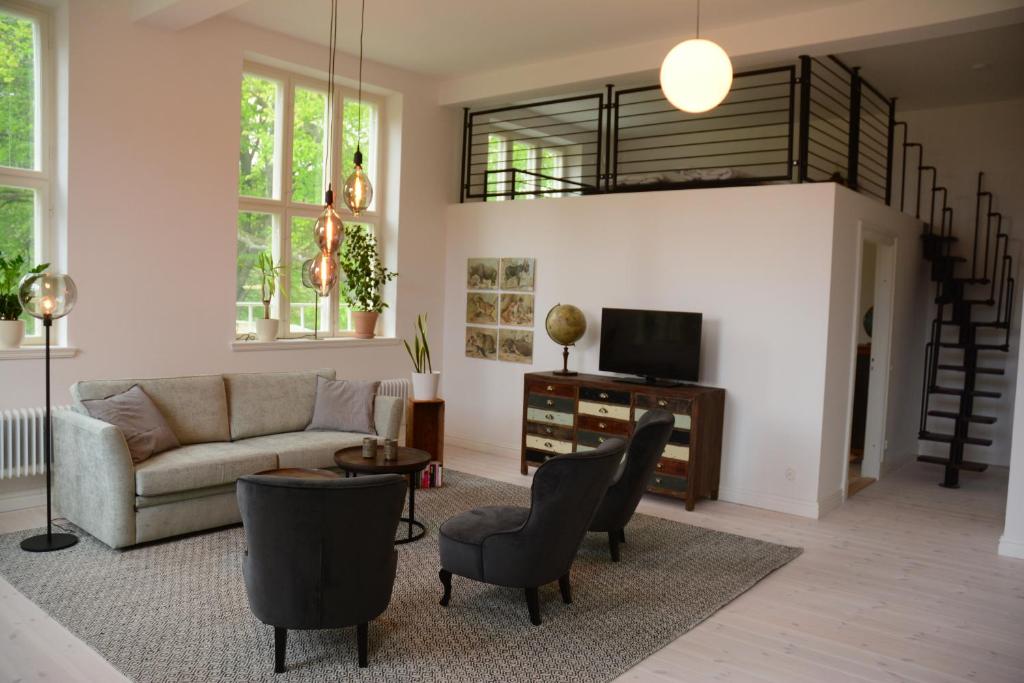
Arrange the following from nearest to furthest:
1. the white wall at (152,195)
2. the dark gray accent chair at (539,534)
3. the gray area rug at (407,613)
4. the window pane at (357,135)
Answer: the gray area rug at (407,613) < the dark gray accent chair at (539,534) < the white wall at (152,195) < the window pane at (357,135)

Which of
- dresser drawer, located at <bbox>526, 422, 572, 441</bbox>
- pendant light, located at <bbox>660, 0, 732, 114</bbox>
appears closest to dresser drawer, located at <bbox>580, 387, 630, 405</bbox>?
dresser drawer, located at <bbox>526, 422, 572, 441</bbox>

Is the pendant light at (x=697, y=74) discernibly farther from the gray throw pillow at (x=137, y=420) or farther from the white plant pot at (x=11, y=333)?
the white plant pot at (x=11, y=333)

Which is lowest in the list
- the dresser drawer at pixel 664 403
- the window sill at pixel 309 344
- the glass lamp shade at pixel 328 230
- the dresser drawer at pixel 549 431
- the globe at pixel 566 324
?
the dresser drawer at pixel 549 431

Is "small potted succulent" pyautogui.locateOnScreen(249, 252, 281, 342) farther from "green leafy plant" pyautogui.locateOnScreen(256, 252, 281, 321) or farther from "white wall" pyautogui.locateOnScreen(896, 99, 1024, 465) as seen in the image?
"white wall" pyautogui.locateOnScreen(896, 99, 1024, 465)

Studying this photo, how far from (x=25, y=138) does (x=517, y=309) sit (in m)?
4.10

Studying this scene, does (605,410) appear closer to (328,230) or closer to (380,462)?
(380,462)

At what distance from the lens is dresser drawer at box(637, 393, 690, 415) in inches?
233

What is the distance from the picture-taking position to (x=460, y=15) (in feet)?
19.4

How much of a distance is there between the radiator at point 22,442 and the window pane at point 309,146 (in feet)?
9.14

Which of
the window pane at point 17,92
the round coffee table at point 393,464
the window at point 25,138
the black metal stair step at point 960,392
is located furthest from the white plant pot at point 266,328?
the black metal stair step at point 960,392

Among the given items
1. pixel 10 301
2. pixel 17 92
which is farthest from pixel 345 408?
pixel 17 92

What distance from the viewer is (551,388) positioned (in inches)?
265

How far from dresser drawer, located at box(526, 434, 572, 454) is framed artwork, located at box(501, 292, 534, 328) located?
116 cm

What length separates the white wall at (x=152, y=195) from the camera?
546 centimetres
